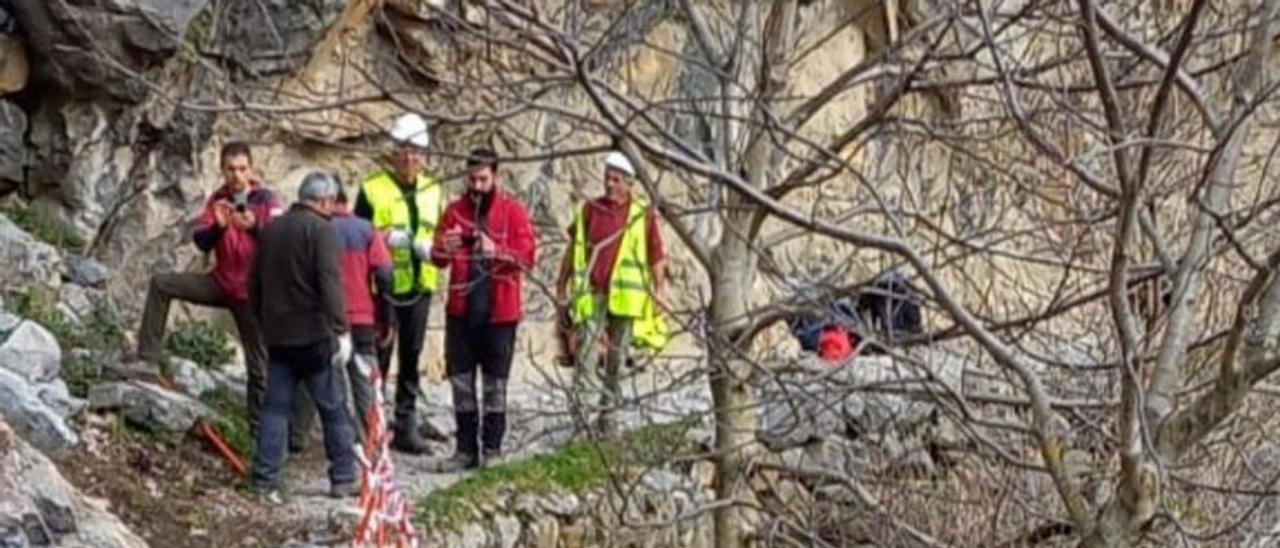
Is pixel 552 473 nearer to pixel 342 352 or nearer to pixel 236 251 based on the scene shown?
pixel 342 352

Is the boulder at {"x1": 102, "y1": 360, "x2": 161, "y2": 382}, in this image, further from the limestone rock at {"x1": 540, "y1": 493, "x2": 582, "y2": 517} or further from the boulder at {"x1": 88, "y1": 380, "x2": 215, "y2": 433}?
the limestone rock at {"x1": 540, "y1": 493, "x2": 582, "y2": 517}

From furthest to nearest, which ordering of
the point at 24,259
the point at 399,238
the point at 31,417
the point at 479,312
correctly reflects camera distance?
1. the point at 24,259
2. the point at 399,238
3. the point at 479,312
4. the point at 31,417

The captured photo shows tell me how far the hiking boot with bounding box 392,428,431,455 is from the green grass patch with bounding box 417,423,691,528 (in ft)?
1.78

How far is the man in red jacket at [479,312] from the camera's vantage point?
31.7ft

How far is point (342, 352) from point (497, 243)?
2.84 ft

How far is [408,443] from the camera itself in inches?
416

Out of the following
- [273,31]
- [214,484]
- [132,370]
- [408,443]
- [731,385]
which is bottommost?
[214,484]

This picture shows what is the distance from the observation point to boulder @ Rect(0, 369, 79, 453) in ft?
28.7

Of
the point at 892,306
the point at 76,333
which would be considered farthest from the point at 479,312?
the point at 892,306

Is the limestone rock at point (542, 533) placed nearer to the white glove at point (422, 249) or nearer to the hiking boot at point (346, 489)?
the hiking boot at point (346, 489)

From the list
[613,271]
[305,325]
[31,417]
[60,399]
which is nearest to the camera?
[31,417]

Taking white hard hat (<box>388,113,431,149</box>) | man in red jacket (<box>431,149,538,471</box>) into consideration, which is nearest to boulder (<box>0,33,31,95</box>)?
man in red jacket (<box>431,149,538,471</box>)

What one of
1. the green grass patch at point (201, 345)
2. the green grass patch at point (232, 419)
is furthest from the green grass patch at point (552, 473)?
the green grass patch at point (201, 345)

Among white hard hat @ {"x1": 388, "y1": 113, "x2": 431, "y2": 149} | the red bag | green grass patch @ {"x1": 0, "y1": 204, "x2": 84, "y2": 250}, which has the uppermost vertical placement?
green grass patch @ {"x1": 0, "y1": 204, "x2": 84, "y2": 250}
